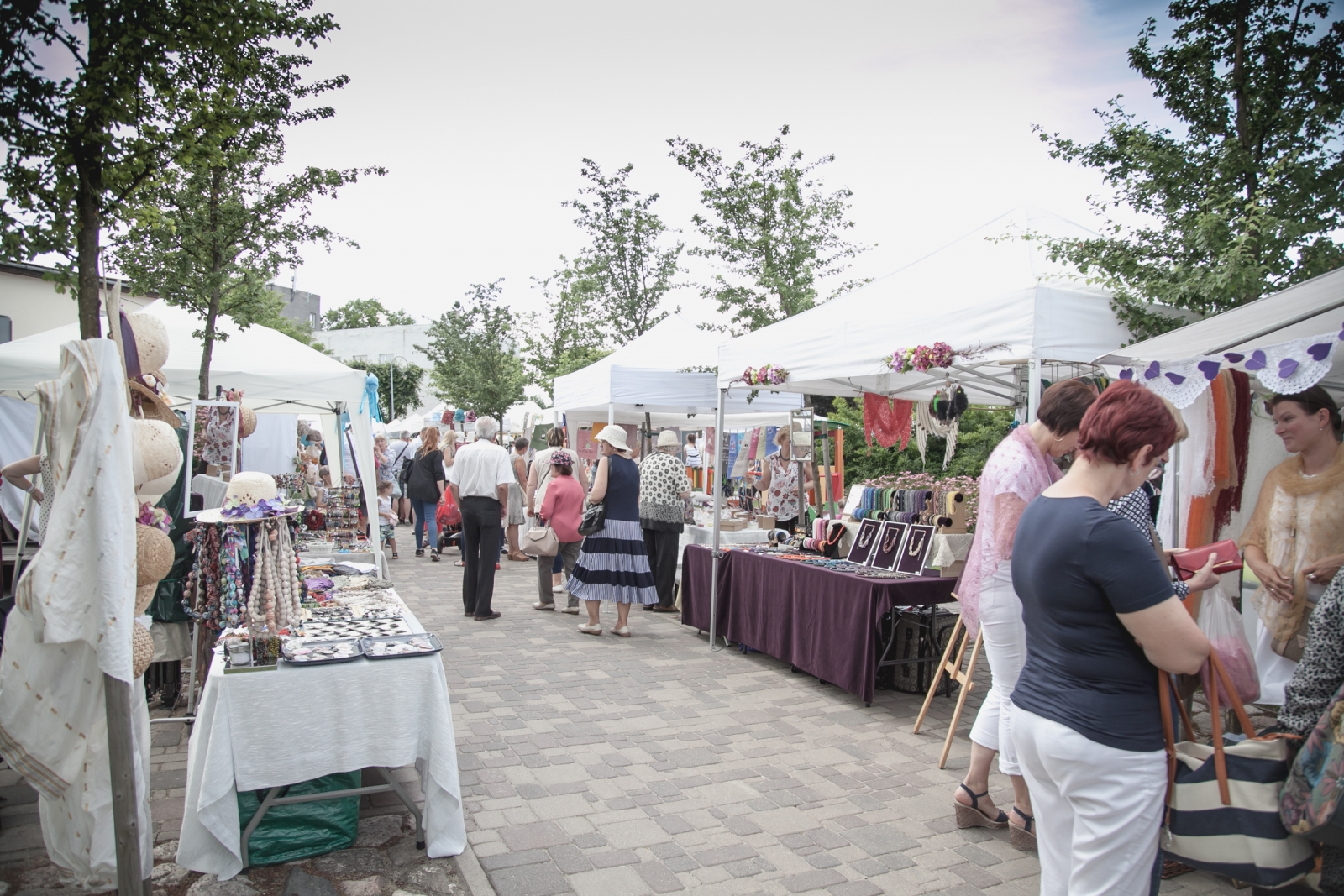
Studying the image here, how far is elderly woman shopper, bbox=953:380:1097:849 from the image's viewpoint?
10.1 ft

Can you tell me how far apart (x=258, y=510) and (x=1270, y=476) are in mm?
4251

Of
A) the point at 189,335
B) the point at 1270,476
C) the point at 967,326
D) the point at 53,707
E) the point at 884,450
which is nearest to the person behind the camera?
the point at 53,707

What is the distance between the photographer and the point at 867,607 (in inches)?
186

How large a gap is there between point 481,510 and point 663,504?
5.42 ft

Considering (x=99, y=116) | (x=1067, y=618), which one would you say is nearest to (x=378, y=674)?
(x=1067, y=618)

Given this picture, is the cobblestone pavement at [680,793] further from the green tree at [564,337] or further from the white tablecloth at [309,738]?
the green tree at [564,337]

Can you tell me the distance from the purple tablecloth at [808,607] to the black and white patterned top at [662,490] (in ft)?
2.32

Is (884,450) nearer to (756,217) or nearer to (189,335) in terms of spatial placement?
(756,217)

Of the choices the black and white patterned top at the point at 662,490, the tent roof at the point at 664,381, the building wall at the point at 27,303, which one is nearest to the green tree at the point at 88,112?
the black and white patterned top at the point at 662,490

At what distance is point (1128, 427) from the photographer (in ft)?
5.77

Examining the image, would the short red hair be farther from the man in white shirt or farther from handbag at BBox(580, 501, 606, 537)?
the man in white shirt

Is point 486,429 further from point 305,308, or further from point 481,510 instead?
point 305,308

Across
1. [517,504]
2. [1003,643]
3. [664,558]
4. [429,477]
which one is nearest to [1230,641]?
[1003,643]

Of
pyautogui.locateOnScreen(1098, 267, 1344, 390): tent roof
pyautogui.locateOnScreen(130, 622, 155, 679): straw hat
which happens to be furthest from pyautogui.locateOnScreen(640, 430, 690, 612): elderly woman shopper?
pyautogui.locateOnScreen(130, 622, 155, 679): straw hat
